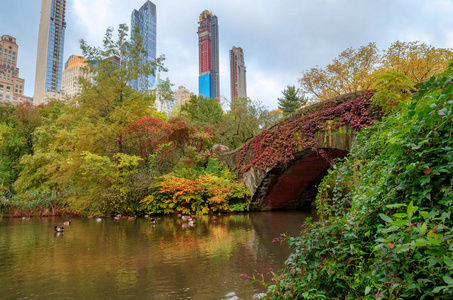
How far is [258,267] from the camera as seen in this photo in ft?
12.0

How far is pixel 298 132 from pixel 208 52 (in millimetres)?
77366

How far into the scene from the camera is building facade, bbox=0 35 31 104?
6656 cm

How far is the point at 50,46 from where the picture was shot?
85.8m

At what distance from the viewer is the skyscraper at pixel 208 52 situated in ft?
241

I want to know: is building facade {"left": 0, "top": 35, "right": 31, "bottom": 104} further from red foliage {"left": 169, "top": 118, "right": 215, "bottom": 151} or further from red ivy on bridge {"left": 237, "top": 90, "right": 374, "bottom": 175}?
red ivy on bridge {"left": 237, "top": 90, "right": 374, "bottom": 175}

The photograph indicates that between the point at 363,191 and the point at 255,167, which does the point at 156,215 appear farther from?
the point at 363,191

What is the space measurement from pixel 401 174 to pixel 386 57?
18.1 meters

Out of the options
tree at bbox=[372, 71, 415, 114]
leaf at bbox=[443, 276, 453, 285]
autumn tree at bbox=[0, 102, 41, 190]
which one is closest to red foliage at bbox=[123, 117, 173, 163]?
tree at bbox=[372, 71, 415, 114]

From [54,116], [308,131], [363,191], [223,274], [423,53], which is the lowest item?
[223,274]

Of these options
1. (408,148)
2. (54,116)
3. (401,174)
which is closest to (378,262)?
(401,174)

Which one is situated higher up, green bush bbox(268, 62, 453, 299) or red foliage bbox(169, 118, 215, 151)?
red foliage bbox(169, 118, 215, 151)

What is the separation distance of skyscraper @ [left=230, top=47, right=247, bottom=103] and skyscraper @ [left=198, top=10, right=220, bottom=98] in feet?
14.7

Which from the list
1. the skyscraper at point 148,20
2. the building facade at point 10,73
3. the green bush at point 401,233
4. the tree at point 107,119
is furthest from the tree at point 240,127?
the skyscraper at point 148,20

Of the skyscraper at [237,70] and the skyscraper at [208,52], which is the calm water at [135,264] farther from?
the skyscraper at [237,70]
